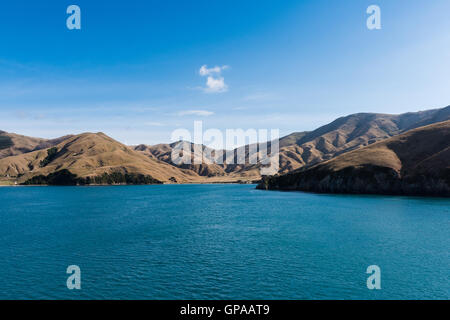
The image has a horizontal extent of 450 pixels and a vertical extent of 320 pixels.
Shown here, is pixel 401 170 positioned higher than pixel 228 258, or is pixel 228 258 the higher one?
pixel 401 170

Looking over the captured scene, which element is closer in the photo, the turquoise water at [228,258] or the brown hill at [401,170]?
the turquoise water at [228,258]

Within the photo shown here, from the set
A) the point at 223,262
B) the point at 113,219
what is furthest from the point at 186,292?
the point at 113,219

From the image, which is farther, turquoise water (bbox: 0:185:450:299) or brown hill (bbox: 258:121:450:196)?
brown hill (bbox: 258:121:450:196)

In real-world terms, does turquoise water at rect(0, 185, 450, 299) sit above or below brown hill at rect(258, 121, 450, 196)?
below

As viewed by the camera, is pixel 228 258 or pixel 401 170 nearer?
pixel 228 258

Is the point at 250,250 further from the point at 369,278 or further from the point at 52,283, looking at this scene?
the point at 52,283

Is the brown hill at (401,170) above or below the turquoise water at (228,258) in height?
above
